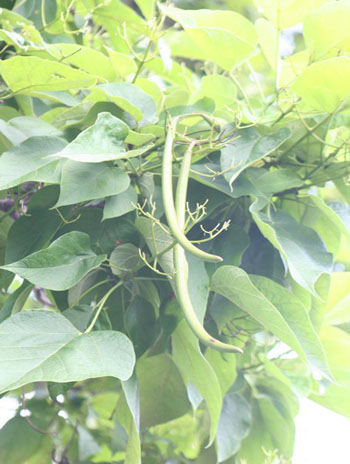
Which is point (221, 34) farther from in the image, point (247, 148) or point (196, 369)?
point (196, 369)

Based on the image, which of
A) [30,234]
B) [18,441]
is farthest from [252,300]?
[18,441]

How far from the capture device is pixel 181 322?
36 centimetres

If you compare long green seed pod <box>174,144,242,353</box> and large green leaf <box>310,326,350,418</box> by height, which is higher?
long green seed pod <box>174,144,242,353</box>

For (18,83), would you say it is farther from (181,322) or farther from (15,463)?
(15,463)

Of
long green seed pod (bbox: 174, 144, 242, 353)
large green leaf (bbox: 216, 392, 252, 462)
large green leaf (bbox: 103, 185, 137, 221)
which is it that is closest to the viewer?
long green seed pod (bbox: 174, 144, 242, 353)

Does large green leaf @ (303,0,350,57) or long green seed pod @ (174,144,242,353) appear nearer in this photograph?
long green seed pod @ (174,144,242,353)

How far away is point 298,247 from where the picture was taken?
13.9 inches

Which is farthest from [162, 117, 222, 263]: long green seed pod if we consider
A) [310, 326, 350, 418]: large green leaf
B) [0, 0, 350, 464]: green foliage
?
[310, 326, 350, 418]: large green leaf

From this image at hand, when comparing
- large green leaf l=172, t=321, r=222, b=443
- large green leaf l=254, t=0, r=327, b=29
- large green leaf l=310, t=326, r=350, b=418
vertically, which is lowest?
large green leaf l=310, t=326, r=350, b=418

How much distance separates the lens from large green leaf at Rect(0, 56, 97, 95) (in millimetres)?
329

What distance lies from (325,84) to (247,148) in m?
0.06

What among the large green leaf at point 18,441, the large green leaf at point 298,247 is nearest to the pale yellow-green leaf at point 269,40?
the large green leaf at point 298,247

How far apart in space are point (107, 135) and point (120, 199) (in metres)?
0.04

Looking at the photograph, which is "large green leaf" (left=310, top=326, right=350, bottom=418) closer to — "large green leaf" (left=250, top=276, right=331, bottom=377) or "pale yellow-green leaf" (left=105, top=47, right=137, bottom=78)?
"large green leaf" (left=250, top=276, right=331, bottom=377)
